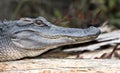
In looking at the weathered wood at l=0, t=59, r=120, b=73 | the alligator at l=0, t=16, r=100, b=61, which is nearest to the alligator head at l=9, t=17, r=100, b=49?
the alligator at l=0, t=16, r=100, b=61

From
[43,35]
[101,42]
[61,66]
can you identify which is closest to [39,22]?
[43,35]

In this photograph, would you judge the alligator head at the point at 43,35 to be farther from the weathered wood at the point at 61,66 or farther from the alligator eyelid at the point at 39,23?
the weathered wood at the point at 61,66

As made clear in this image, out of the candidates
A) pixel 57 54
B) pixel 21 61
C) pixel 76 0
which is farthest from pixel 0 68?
pixel 76 0

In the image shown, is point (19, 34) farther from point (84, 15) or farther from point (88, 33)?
point (84, 15)

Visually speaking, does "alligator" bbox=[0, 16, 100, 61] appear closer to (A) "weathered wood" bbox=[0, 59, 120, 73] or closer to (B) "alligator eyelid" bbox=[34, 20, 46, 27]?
(B) "alligator eyelid" bbox=[34, 20, 46, 27]

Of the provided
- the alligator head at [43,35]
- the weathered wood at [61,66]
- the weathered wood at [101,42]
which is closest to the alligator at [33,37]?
the alligator head at [43,35]
